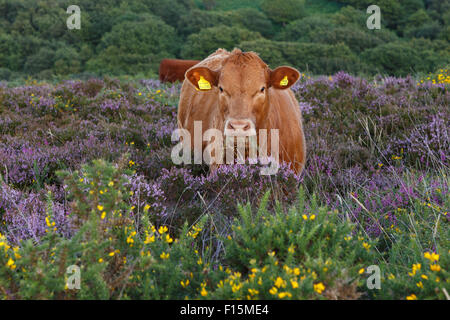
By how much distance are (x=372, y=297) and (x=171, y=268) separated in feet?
3.98

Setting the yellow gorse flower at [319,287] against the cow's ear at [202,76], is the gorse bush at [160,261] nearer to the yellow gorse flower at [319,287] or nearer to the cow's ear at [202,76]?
the yellow gorse flower at [319,287]

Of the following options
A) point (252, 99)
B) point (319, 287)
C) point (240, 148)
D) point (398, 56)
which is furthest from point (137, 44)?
point (319, 287)

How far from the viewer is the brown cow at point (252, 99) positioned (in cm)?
423

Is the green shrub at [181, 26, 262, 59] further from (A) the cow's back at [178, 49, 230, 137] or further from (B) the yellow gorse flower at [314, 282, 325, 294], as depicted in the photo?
(B) the yellow gorse flower at [314, 282, 325, 294]

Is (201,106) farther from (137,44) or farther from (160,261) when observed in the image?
(137,44)

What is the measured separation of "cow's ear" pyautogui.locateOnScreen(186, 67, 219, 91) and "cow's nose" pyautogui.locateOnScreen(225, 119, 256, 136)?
960mm

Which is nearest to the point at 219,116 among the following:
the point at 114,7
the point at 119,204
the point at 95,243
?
the point at 119,204

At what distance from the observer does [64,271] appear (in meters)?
2.06

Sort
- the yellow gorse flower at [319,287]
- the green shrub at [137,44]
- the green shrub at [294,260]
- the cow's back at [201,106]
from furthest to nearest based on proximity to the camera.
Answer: the green shrub at [137,44], the cow's back at [201,106], the green shrub at [294,260], the yellow gorse flower at [319,287]

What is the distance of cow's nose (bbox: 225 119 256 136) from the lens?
395 centimetres

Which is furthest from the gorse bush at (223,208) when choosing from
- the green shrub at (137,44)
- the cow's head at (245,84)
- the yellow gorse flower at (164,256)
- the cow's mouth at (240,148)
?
the green shrub at (137,44)

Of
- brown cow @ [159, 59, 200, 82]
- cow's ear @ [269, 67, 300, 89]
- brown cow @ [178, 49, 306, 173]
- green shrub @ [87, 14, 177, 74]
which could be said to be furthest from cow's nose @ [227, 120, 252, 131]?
green shrub @ [87, 14, 177, 74]

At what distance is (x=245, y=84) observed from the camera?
14.3 feet

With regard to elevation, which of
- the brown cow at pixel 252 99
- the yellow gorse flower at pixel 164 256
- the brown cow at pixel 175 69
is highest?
the brown cow at pixel 175 69
